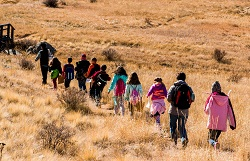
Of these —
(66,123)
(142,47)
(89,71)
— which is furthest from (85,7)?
(66,123)

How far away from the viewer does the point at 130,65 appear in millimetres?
25859

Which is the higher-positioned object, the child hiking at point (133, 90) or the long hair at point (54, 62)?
the long hair at point (54, 62)

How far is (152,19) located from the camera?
52.4m

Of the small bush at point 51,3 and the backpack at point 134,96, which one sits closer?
the backpack at point 134,96

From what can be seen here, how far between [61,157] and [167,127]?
3.68 metres

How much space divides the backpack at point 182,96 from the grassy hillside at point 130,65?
34.8 inches

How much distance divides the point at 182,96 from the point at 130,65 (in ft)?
60.9

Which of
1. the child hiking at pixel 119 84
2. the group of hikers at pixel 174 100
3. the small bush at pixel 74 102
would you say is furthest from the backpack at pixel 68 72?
the child hiking at pixel 119 84

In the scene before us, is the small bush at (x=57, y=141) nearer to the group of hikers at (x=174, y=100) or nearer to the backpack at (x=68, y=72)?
the group of hikers at (x=174, y=100)

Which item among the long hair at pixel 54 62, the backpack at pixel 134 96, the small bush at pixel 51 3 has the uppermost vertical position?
the small bush at pixel 51 3

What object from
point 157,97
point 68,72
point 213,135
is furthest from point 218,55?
point 213,135

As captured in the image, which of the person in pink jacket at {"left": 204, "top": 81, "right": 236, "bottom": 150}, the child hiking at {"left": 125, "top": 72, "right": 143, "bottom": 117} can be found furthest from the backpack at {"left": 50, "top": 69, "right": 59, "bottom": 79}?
the person in pink jacket at {"left": 204, "top": 81, "right": 236, "bottom": 150}

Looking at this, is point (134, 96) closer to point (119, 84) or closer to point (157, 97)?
point (119, 84)

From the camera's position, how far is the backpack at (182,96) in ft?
24.1
